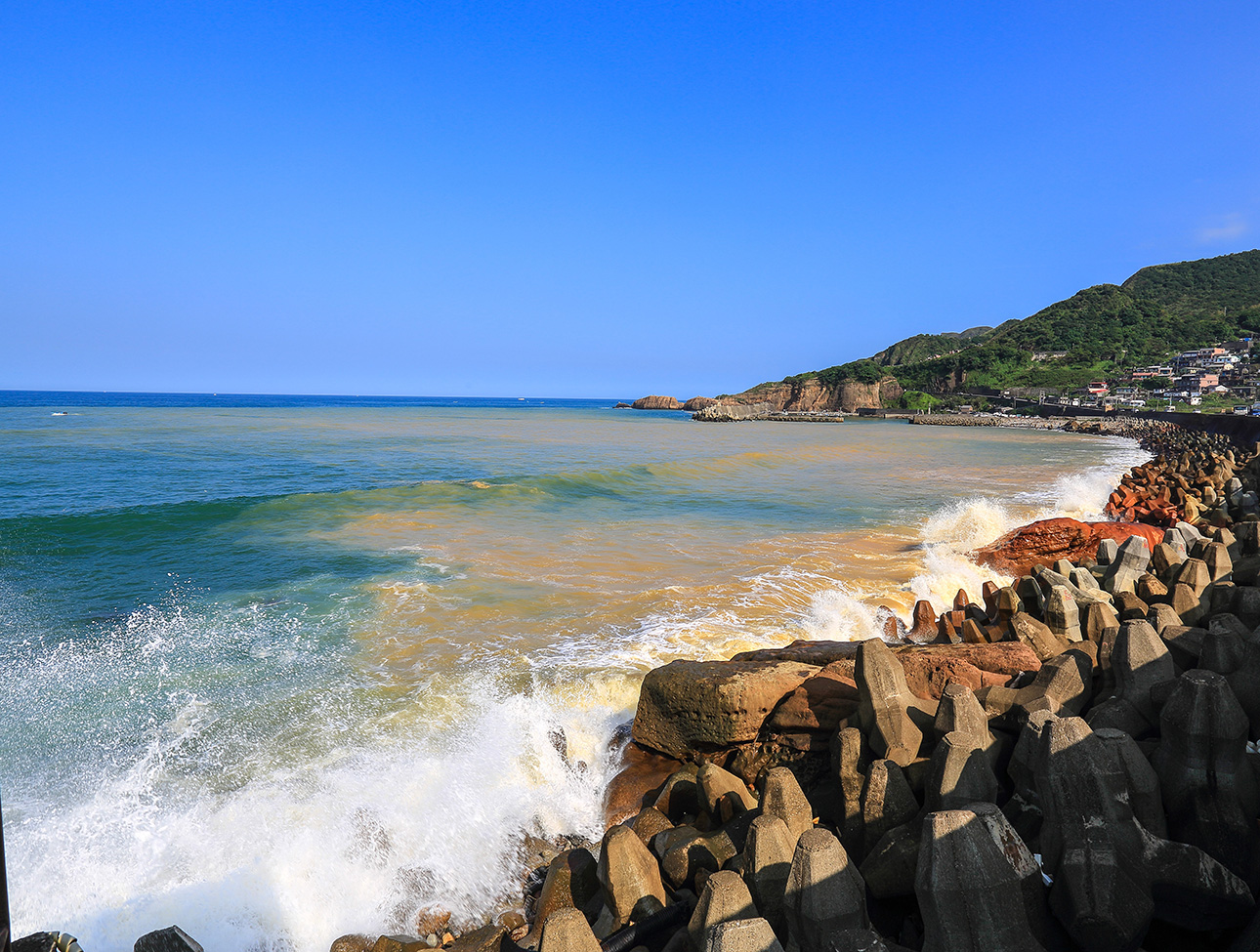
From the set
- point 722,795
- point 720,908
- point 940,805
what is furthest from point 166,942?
point 940,805

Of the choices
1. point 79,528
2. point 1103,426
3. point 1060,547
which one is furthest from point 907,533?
point 1103,426

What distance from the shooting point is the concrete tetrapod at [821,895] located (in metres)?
2.44

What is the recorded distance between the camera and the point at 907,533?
1396 centimetres

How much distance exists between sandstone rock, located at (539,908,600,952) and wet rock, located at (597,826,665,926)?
785 millimetres

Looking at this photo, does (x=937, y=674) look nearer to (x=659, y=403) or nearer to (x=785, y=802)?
(x=785, y=802)

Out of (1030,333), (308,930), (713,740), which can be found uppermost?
(1030,333)

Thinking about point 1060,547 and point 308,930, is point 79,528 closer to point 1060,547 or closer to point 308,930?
point 308,930

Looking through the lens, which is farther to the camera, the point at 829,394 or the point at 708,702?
the point at 829,394

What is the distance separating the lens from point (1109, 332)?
405 feet

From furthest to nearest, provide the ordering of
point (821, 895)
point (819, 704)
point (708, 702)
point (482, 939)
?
point (708, 702) < point (819, 704) < point (482, 939) < point (821, 895)

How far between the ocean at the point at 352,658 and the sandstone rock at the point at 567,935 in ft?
6.24

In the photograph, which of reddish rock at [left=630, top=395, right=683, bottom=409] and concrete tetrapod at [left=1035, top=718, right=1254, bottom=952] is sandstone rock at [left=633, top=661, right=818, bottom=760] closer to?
concrete tetrapod at [left=1035, top=718, right=1254, bottom=952]

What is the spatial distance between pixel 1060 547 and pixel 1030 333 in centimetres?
14907

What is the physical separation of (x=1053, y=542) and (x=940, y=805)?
27.9ft
